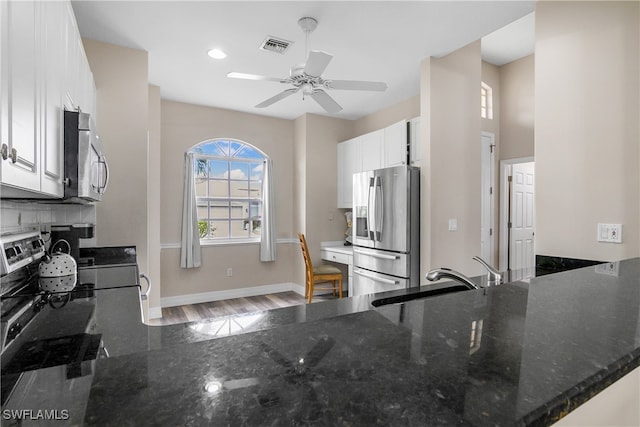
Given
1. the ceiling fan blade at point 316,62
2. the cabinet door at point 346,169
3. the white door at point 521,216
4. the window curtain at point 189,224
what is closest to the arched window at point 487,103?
the white door at point 521,216

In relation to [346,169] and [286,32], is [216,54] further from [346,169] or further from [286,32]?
[346,169]

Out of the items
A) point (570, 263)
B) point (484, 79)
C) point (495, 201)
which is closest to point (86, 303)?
point (570, 263)

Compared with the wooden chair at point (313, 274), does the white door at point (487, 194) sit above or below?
above

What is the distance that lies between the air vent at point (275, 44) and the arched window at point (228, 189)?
2.20 meters

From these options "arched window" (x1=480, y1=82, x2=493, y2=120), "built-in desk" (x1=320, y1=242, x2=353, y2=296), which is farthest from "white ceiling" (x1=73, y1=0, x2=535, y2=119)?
"built-in desk" (x1=320, y1=242, x2=353, y2=296)

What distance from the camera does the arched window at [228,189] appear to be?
4859 mm

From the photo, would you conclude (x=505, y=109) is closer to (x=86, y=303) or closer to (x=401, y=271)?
(x=401, y=271)

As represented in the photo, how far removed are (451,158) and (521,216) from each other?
7.73ft

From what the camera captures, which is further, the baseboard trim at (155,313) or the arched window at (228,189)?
the arched window at (228,189)

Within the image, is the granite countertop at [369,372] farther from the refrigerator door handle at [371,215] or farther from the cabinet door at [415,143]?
the cabinet door at [415,143]

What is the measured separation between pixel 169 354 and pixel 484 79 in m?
5.39

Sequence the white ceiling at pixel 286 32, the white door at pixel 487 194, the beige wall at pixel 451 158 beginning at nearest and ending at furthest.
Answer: the white ceiling at pixel 286 32 < the beige wall at pixel 451 158 < the white door at pixel 487 194

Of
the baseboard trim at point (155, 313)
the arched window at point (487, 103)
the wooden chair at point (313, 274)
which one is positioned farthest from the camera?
the arched window at point (487, 103)

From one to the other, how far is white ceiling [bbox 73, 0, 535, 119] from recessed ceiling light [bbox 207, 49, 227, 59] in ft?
0.18
